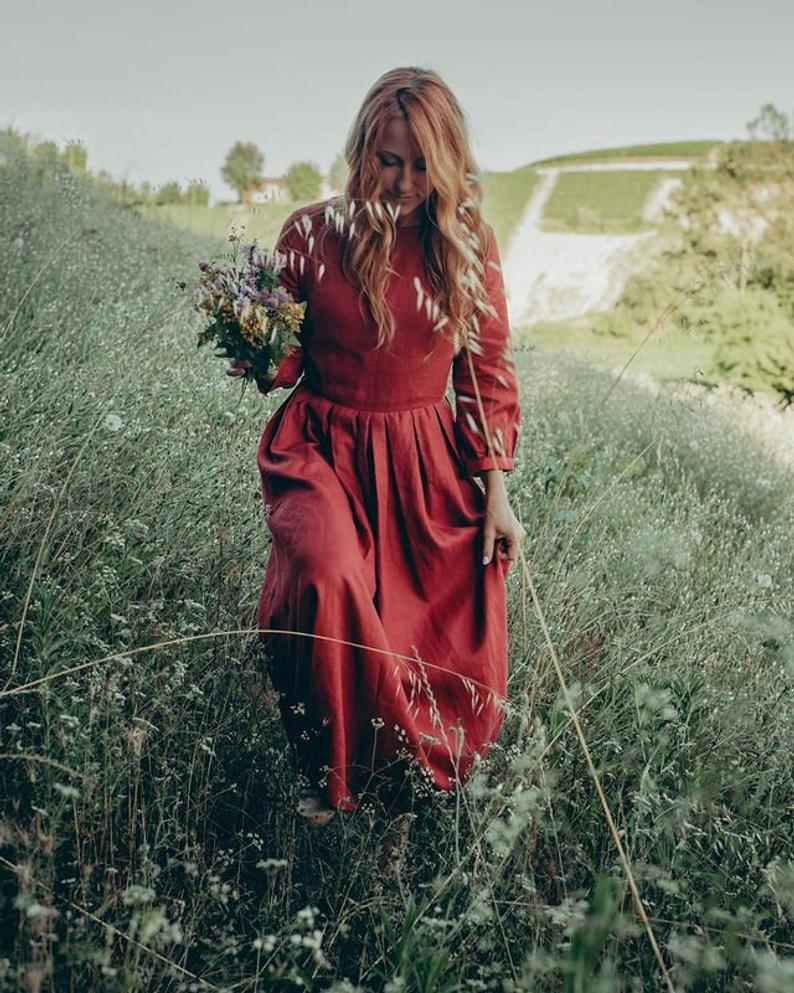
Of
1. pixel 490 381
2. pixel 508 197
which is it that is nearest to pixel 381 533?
pixel 490 381

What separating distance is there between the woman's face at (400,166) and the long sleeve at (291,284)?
0.31 m

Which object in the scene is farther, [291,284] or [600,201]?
[600,201]

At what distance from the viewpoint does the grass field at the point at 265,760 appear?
182cm

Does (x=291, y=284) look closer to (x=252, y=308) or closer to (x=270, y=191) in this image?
(x=252, y=308)

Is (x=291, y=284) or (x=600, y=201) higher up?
(x=600, y=201)

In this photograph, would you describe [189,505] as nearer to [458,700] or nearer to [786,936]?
[458,700]

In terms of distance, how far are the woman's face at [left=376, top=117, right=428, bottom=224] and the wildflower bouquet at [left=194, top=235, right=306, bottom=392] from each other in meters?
0.37

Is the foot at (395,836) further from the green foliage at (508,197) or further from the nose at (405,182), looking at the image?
the green foliage at (508,197)

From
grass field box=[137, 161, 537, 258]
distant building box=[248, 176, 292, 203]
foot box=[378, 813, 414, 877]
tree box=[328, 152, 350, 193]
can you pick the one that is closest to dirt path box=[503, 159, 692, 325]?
grass field box=[137, 161, 537, 258]

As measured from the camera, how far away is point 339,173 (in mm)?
2812

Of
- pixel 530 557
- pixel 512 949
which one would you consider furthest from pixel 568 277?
pixel 512 949

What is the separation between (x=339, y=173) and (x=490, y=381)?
0.77m

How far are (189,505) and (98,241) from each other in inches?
170

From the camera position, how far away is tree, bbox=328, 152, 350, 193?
276 cm
